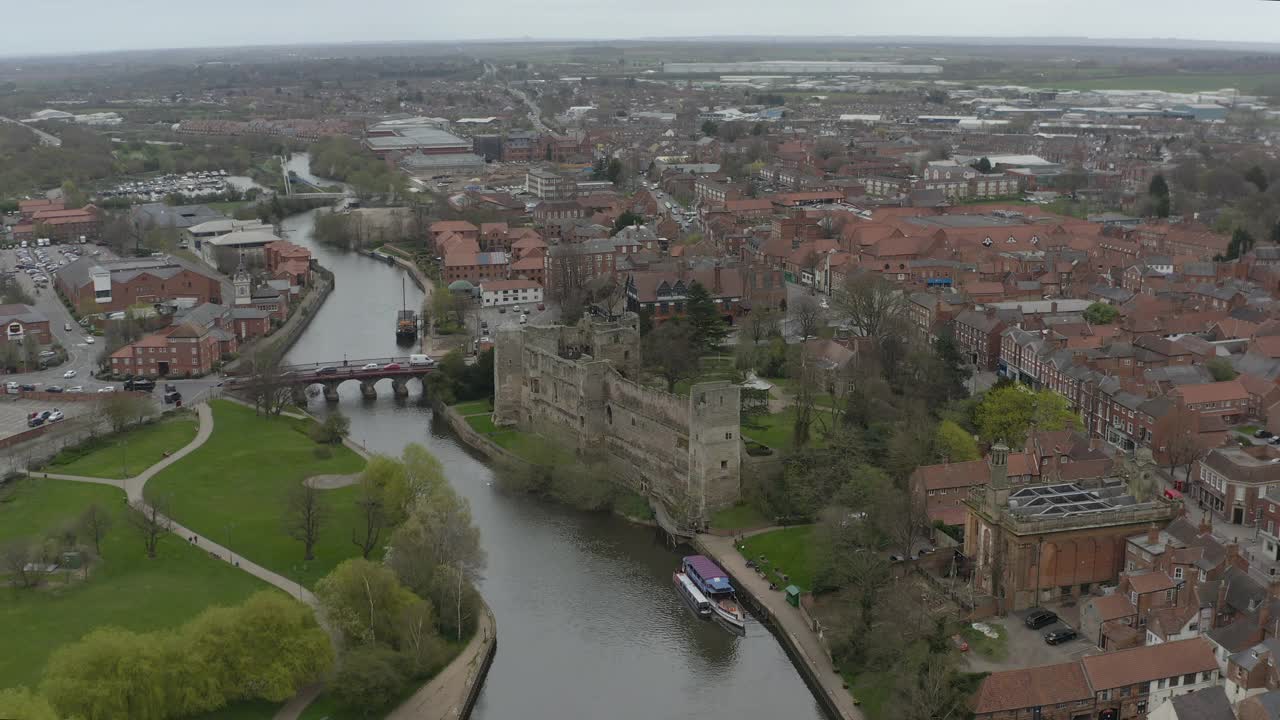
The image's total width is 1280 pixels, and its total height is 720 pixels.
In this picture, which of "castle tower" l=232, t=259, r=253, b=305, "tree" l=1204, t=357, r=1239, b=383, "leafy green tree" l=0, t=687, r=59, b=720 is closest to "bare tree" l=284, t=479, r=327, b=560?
"leafy green tree" l=0, t=687, r=59, b=720

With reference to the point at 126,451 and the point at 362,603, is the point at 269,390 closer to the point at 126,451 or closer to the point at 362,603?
the point at 126,451

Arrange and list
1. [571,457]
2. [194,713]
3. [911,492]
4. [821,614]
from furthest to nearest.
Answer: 1. [571,457]
2. [911,492]
3. [821,614]
4. [194,713]

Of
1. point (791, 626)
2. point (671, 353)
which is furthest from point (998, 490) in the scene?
point (671, 353)

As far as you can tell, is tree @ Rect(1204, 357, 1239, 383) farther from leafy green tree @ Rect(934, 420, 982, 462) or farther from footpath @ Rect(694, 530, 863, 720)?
footpath @ Rect(694, 530, 863, 720)

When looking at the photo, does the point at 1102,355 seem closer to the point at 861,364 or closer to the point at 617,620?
the point at 861,364

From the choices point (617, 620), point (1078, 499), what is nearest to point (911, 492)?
point (1078, 499)

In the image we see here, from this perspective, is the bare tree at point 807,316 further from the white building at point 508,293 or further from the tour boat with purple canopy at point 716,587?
the tour boat with purple canopy at point 716,587
